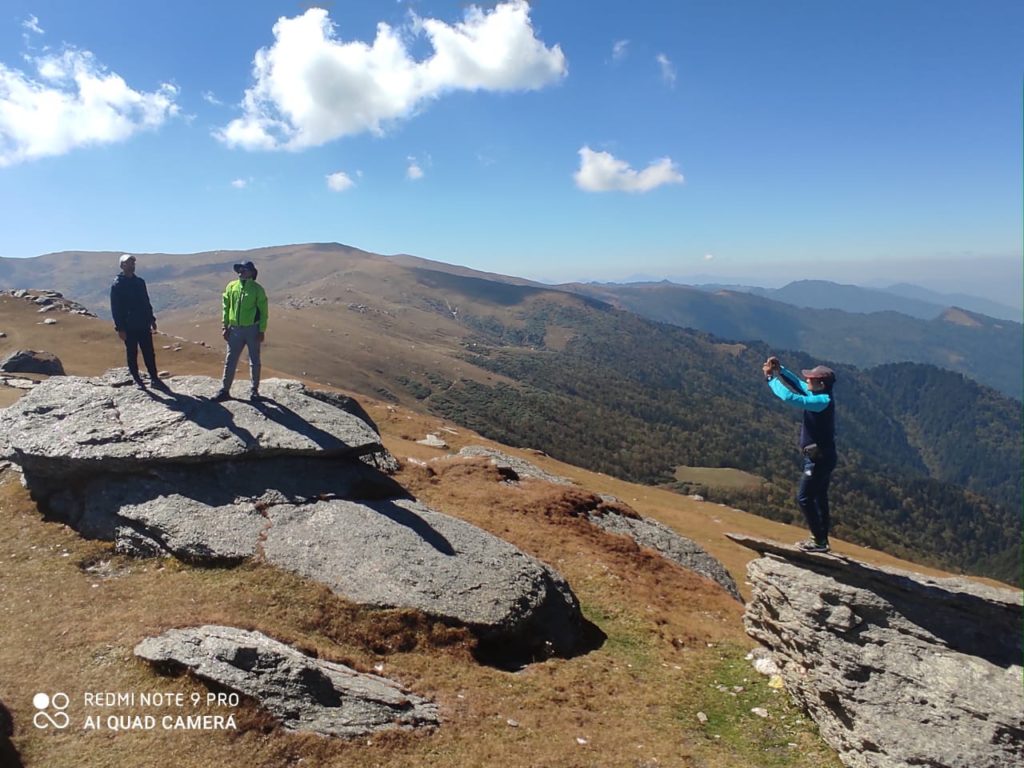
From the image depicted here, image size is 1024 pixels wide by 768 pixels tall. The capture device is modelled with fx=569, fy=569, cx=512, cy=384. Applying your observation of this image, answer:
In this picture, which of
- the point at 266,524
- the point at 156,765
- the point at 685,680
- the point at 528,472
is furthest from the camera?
the point at 528,472

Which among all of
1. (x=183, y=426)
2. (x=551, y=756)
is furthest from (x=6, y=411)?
(x=551, y=756)

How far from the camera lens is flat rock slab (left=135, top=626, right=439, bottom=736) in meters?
11.5

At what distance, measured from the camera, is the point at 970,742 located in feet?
37.5

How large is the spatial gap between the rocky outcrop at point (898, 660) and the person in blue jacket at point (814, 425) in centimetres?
147

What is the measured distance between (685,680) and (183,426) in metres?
18.1

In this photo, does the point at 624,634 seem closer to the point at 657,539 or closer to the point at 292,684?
the point at 292,684

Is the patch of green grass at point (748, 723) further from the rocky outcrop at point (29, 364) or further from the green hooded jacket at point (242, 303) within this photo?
the rocky outcrop at point (29, 364)

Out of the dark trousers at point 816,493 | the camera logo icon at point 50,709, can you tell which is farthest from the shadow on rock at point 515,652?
the camera logo icon at point 50,709

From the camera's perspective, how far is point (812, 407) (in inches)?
557

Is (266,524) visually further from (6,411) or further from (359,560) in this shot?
(6,411)

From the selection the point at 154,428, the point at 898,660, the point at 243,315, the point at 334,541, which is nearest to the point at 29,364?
the point at 154,428

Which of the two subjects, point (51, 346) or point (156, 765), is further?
point (51, 346)

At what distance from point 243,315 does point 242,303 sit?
16.6 inches

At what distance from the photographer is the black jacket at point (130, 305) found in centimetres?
2014
